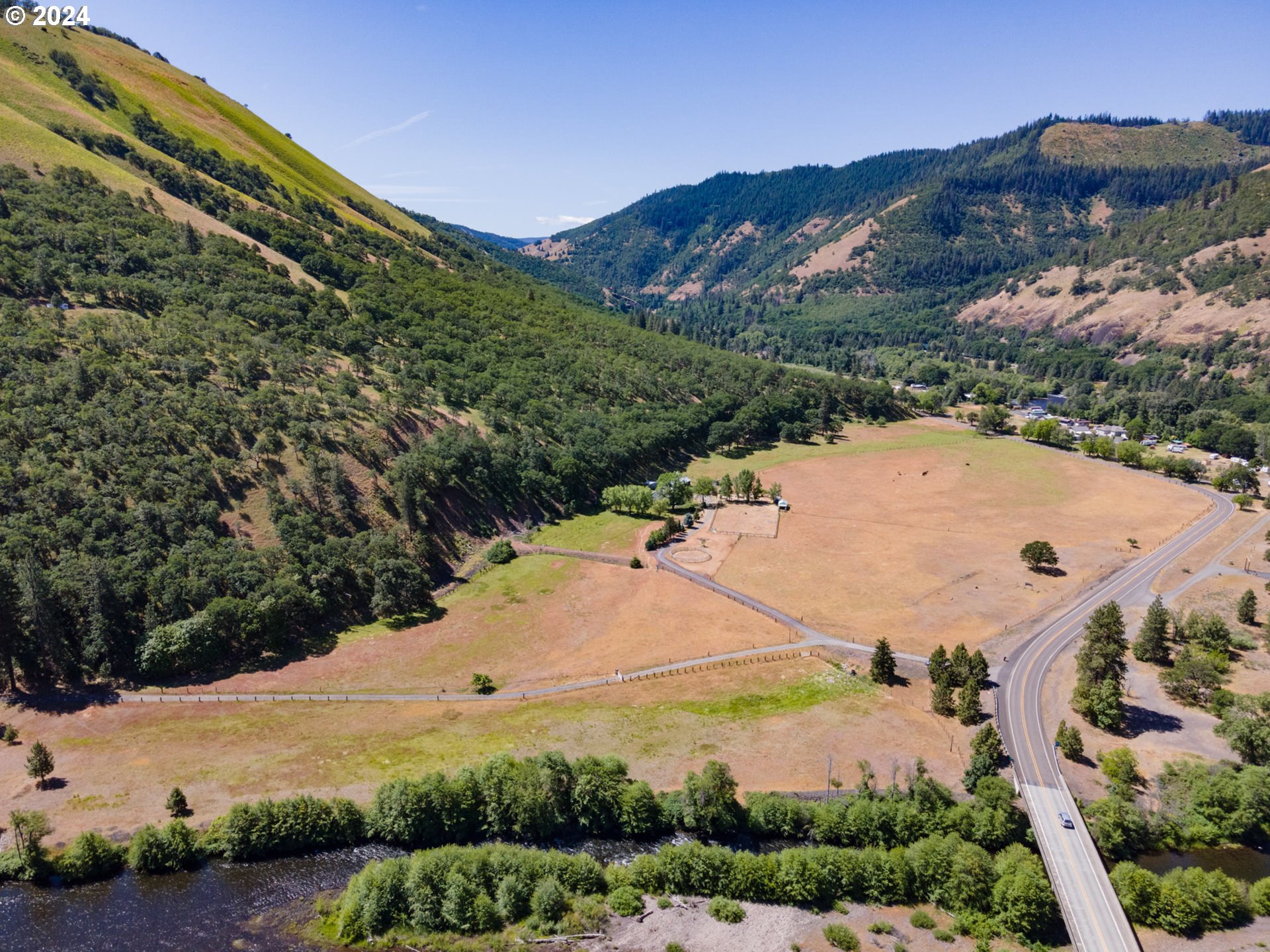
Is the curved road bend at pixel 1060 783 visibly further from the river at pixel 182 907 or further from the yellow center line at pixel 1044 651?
the river at pixel 182 907

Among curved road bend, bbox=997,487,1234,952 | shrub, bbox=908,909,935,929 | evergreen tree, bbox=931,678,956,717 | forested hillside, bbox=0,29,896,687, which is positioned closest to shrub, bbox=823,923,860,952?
shrub, bbox=908,909,935,929

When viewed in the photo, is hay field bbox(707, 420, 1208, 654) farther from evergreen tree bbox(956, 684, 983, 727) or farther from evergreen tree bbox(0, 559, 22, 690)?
evergreen tree bbox(0, 559, 22, 690)

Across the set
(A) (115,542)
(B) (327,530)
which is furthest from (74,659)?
(B) (327,530)

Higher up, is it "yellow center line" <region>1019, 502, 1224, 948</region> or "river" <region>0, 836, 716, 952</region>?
"yellow center line" <region>1019, 502, 1224, 948</region>

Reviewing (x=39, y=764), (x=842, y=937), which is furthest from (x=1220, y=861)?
(x=39, y=764)

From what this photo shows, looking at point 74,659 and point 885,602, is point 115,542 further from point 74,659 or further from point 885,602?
point 885,602
